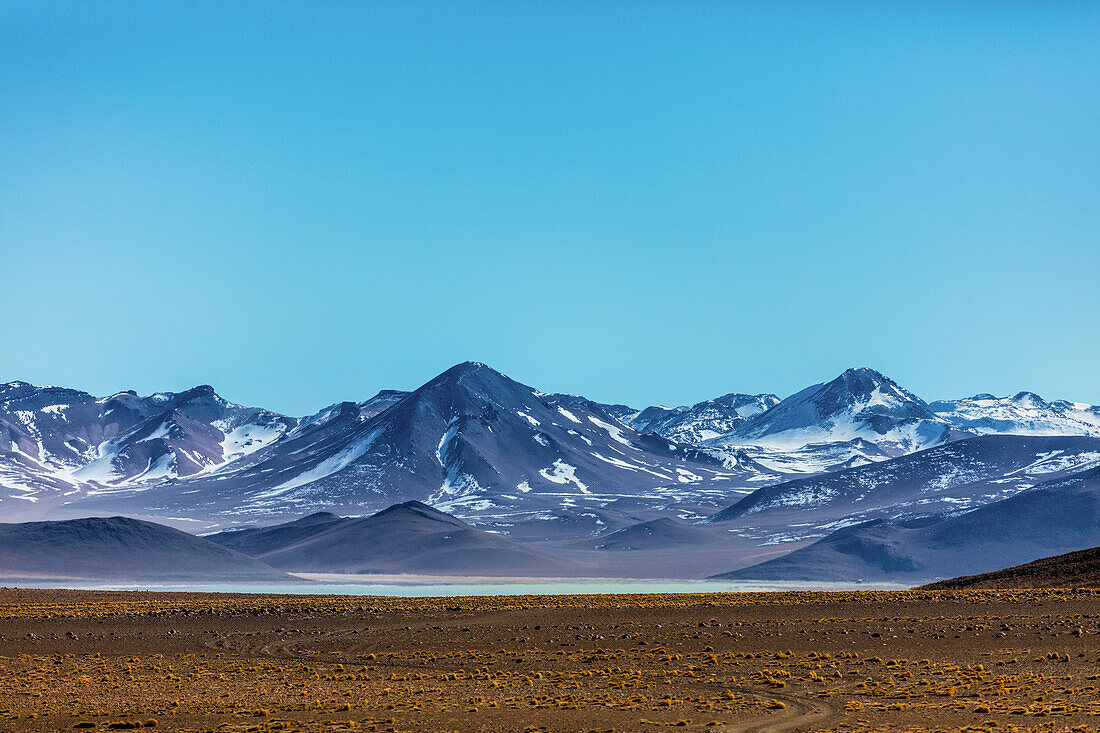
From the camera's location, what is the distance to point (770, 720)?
28625 mm

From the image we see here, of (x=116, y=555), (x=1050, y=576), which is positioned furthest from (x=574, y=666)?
→ (x=116, y=555)

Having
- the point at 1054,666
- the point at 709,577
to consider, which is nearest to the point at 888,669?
the point at 1054,666

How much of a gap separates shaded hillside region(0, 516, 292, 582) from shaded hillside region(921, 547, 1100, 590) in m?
116

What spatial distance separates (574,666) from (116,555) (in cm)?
15072

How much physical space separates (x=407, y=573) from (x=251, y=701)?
168m

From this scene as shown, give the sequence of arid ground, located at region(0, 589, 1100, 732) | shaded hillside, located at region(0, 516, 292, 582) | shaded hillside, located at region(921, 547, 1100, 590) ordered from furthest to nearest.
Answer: shaded hillside, located at region(0, 516, 292, 582) < shaded hillside, located at region(921, 547, 1100, 590) < arid ground, located at region(0, 589, 1100, 732)

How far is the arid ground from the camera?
29406 millimetres

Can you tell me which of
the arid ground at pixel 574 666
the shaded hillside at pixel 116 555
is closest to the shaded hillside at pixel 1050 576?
the arid ground at pixel 574 666

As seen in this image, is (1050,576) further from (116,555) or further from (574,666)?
(116,555)

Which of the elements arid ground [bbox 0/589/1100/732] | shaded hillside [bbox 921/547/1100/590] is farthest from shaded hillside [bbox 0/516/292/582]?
shaded hillside [bbox 921/547/1100/590]

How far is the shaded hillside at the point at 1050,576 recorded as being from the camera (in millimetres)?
65188

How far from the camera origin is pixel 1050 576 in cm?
6812

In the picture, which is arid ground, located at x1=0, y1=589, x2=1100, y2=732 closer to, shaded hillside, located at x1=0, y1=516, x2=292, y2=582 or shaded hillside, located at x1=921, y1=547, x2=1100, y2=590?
shaded hillside, located at x1=921, y1=547, x2=1100, y2=590

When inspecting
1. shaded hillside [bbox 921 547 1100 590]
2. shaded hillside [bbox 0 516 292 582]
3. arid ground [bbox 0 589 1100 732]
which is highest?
shaded hillside [bbox 0 516 292 582]
